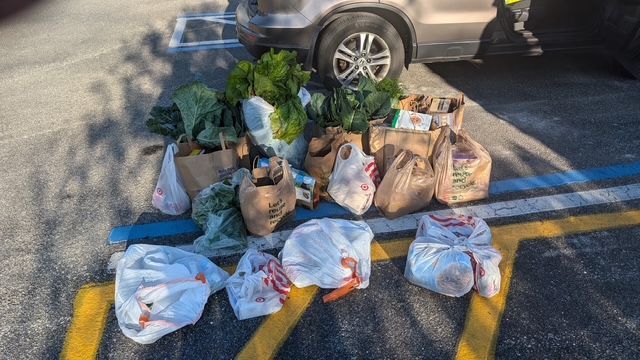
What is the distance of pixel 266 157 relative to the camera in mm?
3410

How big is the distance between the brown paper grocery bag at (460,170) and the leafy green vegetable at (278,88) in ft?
3.28

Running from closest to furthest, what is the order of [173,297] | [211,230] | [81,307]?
[173,297] → [81,307] → [211,230]

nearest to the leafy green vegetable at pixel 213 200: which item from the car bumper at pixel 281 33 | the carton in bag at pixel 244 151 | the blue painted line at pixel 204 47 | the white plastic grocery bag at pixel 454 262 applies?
the carton in bag at pixel 244 151

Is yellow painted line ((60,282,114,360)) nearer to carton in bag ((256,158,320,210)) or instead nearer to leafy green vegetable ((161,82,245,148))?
leafy green vegetable ((161,82,245,148))

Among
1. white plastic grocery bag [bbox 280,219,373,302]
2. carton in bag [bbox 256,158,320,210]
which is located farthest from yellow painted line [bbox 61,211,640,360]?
carton in bag [bbox 256,158,320,210]

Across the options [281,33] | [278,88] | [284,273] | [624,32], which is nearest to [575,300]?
[284,273]

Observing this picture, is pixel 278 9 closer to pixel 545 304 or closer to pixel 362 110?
pixel 362 110

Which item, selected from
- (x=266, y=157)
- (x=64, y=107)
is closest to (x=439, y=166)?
(x=266, y=157)

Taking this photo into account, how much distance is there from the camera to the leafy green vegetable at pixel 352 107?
328 cm

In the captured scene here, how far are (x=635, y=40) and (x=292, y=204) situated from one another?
4018mm

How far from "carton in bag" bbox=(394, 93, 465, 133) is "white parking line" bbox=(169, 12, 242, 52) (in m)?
3.61

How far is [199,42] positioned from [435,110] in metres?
4.29

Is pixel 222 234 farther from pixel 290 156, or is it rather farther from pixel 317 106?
pixel 317 106

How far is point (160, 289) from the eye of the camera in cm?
234
